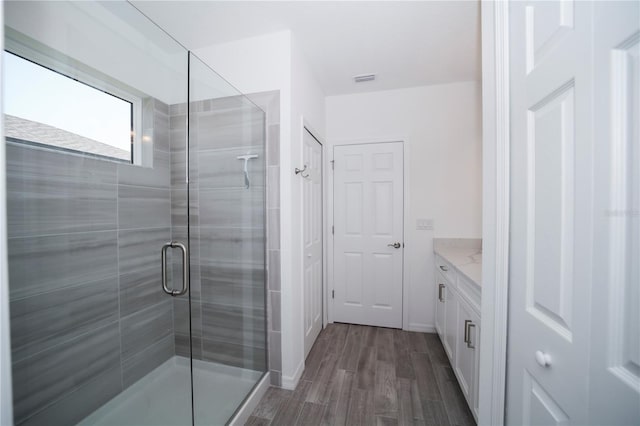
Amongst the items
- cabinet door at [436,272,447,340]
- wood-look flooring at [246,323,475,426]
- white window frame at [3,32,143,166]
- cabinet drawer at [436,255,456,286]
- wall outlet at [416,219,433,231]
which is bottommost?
wood-look flooring at [246,323,475,426]

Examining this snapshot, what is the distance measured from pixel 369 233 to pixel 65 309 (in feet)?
8.16

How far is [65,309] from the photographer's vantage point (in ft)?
4.28

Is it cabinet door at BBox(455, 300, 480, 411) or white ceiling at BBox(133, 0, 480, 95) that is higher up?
white ceiling at BBox(133, 0, 480, 95)

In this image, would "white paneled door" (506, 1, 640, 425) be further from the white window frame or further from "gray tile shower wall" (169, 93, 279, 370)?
the white window frame

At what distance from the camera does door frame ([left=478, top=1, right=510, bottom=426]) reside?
85cm

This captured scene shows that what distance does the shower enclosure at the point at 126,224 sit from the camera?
112 centimetres

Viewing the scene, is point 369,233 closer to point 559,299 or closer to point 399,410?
point 399,410

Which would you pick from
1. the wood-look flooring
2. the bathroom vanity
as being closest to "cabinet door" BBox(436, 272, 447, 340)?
the bathroom vanity

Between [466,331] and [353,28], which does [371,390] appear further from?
[353,28]

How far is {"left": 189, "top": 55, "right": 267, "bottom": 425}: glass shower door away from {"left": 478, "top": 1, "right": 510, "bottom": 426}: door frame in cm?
144

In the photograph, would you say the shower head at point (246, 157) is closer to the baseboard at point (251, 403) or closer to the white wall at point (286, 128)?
the white wall at point (286, 128)

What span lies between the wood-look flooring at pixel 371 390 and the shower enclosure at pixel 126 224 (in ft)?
1.16

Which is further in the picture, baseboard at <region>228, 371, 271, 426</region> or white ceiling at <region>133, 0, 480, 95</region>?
white ceiling at <region>133, 0, 480, 95</region>

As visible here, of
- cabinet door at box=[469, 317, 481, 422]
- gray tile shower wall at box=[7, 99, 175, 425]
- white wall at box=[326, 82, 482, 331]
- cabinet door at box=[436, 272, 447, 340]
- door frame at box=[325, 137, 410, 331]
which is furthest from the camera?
door frame at box=[325, 137, 410, 331]
